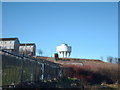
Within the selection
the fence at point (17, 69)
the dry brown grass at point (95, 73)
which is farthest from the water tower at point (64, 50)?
the fence at point (17, 69)

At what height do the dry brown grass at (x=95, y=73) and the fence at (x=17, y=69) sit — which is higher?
the fence at (x=17, y=69)

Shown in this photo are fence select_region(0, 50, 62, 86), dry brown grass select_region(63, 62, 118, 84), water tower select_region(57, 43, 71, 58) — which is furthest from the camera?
water tower select_region(57, 43, 71, 58)

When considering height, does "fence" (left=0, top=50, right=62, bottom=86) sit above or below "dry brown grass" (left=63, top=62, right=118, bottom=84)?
above

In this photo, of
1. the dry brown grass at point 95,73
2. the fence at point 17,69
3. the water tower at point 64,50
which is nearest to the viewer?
the fence at point 17,69

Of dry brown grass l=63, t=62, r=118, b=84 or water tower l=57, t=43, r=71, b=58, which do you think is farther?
water tower l=57, t=43, r=71, b=58

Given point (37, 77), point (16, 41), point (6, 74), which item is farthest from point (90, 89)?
point (16, 41)

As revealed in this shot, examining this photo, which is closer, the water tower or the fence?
the fence

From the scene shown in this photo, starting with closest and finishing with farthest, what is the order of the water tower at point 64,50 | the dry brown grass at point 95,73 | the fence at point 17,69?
1. the fence at point 17,69
2. the dry brown grass at point 95,73
3. the water tower at point 64,50

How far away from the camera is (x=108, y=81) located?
954 inches

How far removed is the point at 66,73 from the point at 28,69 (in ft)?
47.2

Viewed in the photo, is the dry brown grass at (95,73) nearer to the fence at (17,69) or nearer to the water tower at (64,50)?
the fence at (17,69)

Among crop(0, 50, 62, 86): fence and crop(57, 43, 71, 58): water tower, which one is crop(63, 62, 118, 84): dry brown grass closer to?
crop(0, 50, 62, 86): fence

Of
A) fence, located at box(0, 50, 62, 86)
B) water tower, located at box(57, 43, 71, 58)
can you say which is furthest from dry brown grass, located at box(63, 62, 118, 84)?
water tower, located at box(57, 43, 71, 58)

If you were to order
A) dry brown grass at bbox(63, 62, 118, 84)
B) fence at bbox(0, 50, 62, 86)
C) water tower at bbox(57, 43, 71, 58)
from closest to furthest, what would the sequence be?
fence at bbox(0, 50, 62, 86) → dry brown grass at bbox(63, 62, 118, 84) → water tower at bbox(57, 43, 71, 58)
